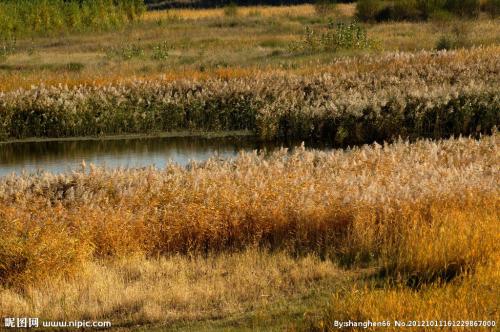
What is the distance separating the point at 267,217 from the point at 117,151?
12.2 meters

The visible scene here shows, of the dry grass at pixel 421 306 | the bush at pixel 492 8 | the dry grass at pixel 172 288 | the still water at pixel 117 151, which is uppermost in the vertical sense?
the dry grass at pixel 421 306

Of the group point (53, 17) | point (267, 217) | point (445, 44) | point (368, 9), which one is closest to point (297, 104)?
point (445, 44)

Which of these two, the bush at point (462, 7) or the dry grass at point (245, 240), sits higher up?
the dry grass at point (245, 240)

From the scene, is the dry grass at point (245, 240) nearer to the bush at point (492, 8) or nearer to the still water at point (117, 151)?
the still water at point (117, 151)

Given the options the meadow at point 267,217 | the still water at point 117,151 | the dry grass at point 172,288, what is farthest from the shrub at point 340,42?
the dry grass at point 172,288

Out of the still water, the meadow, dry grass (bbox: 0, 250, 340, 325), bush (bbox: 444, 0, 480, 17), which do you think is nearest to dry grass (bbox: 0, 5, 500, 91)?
the still water

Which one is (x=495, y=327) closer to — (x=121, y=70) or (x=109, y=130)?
(x=109, y=130)

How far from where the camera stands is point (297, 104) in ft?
84.5

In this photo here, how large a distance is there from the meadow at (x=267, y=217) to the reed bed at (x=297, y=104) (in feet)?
0.21

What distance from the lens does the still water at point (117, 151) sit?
22250 mm

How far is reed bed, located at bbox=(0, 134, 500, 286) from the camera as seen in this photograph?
11.0 metres

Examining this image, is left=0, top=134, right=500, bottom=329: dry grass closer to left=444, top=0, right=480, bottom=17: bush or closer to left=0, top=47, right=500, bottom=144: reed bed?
left=0, top=47, right=500, bottom=144: reed bed

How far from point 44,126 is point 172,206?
1419 cm

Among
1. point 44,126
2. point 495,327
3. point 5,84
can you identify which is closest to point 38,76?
point 5,84
